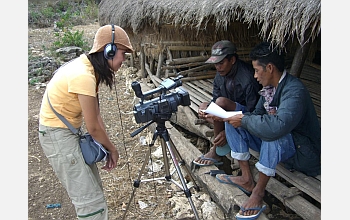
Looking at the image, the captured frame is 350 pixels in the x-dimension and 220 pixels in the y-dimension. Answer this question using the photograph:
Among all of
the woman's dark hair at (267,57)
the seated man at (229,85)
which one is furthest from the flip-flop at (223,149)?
the woman's dark hair at (267,57)

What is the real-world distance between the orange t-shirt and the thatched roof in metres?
1.60

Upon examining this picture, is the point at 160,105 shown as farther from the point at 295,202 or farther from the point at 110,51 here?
the point at 295,202

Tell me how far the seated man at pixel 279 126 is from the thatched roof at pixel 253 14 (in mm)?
219

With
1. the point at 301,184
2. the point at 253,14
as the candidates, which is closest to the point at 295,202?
the point at 301,184

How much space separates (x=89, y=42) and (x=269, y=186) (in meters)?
13.5

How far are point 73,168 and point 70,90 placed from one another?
64 centimetres

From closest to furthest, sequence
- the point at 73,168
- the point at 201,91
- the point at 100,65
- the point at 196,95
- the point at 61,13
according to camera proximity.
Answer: the point at 100,65, the point at 73,168, the point at 196,95, the point at 201,91, the point at 61,13

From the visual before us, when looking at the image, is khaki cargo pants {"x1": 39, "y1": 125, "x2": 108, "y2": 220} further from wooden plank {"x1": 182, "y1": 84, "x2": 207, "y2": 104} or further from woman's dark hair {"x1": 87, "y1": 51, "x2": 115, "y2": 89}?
wooden plank {"x1": 182, "y1": 84, "x2": 207, "y2": 104}

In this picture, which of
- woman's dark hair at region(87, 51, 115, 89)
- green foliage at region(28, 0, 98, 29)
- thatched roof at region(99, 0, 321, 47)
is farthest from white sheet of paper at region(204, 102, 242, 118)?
green foliage at region(28, 0, 98, 29)

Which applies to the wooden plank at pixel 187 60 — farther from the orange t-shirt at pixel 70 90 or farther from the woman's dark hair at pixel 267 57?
the orange t-shirt at pixel 70 90

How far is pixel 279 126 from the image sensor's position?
8.48 feet

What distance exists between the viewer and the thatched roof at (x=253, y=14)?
8.44 feet

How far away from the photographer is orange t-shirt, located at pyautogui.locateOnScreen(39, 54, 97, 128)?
2.27m

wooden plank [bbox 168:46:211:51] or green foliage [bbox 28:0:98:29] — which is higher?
green foliage [bbox 28:0:98:29]
